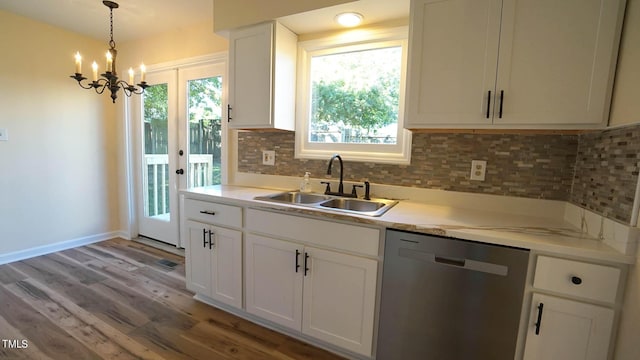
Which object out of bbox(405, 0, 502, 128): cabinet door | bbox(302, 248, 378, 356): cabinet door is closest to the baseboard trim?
bbox(302, 248, 378, 356): cabinet door

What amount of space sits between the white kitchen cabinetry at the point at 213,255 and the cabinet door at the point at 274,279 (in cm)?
10

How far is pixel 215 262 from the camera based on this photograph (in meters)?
2.04

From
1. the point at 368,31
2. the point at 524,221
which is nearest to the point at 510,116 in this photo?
the point at 524,221

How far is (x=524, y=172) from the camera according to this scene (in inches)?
66.1

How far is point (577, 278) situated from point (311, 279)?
1228 mm

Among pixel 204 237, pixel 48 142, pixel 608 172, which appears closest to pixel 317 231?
pixel 204 237

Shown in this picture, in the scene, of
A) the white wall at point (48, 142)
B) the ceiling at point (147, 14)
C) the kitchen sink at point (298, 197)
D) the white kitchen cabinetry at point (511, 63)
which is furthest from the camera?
the white wall at point (48, 142)

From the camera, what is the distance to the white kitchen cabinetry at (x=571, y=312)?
111 cm

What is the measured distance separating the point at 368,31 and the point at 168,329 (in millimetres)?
2484

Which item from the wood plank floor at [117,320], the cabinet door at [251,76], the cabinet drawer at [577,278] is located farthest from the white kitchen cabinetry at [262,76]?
the cabinet drawer at [577,278]

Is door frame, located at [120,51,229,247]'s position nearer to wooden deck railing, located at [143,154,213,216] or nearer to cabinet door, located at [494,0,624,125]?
wooden deck railing, located at [143,154,213,216]

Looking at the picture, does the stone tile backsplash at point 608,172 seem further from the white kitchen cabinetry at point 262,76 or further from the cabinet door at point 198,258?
the cabinet door at point 198,258

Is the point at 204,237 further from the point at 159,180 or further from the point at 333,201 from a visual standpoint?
the point at 159,180

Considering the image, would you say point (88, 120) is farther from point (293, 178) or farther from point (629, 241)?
point (629, 241)
